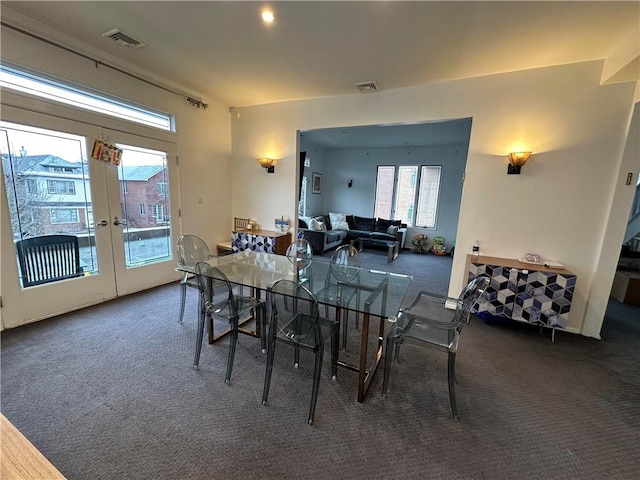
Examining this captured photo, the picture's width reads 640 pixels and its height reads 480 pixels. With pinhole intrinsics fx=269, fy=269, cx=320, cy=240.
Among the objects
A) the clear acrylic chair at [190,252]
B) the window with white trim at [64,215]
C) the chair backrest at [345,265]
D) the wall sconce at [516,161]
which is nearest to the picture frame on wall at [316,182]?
the clear acrylic chair at [190,252]

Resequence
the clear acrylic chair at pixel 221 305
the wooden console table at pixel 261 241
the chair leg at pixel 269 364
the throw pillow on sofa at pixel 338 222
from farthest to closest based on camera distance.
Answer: the throw pillow on sofa at pixel 338 222
the wooden console table at pixel 261 241
the clear acrylic chair at pixel 221 305
the chair leg at pixel 269 364

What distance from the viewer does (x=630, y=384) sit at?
83.3 inches

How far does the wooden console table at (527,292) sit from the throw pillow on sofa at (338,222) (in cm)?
455

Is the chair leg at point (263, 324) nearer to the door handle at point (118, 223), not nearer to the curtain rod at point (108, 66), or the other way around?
the door handle at point (118, 223)

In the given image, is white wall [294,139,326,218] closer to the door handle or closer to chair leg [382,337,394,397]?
the door handle

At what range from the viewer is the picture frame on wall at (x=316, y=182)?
7845mm

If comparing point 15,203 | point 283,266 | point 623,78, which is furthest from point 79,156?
point 623,78

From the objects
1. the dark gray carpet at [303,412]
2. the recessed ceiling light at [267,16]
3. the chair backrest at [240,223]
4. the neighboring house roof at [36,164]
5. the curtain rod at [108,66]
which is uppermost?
the recessed ceiling light at [267,16]

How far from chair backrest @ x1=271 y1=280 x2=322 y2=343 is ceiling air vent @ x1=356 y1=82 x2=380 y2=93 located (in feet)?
9.30

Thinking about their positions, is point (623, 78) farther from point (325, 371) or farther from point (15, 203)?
point (15, 203)

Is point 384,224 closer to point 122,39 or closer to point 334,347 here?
point 334,347

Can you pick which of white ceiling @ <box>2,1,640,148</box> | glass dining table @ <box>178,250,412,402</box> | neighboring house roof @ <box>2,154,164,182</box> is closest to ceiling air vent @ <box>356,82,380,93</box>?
white ceiling @ <box>2,1,640,148</box>

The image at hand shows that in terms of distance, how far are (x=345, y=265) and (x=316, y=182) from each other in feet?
18.6

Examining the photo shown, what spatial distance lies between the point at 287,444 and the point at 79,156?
343cm
